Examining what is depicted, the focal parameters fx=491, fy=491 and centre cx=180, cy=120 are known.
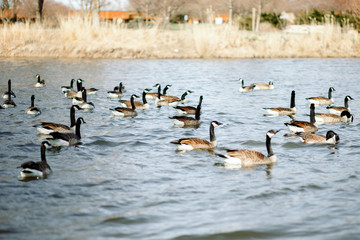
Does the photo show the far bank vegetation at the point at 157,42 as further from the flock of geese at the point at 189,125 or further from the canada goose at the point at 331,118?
the canada goose at the point at 331,118

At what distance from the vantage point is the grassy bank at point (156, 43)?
111 ft

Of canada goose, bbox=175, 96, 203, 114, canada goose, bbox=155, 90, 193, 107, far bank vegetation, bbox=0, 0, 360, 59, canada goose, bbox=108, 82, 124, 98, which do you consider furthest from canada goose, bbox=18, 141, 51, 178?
far bank vegetation, bbox=0, 0, 360, 59

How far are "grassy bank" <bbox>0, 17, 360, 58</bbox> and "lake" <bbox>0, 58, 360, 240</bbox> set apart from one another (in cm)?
1665

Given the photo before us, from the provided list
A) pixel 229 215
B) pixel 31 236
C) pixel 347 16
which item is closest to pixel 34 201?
pixel 31 236

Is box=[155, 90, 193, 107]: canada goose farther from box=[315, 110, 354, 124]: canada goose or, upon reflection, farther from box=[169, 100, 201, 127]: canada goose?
box=[315, 110, 354, 124]: canada goose

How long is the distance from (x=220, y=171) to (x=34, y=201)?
3632mm

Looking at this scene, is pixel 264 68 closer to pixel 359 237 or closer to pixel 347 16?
pixel 347 16

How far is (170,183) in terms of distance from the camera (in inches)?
348

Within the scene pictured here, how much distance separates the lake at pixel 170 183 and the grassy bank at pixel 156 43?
16648mm

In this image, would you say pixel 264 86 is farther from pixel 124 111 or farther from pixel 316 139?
pixel 316 139

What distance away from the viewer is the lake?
23.0ft

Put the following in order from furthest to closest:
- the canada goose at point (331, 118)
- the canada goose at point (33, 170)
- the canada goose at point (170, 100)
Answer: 1. the canada goose at point (170, 100)
2. the canada goose at point (331, 118)
3. the canada goose at point (33, 170)

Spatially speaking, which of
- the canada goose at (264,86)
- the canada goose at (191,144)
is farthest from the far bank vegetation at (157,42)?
the canada goose at (191,144)

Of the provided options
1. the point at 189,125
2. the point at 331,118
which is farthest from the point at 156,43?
the point at 331,118
